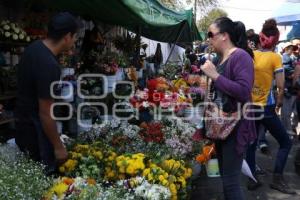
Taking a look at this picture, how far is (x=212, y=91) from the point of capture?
3.44 m

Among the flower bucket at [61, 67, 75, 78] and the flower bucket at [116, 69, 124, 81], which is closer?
the flower bucket at [61, 67, 75, 78]

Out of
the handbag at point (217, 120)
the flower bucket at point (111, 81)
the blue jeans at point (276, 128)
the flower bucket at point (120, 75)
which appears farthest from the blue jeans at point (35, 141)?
the flower bucket at point (120, 75)

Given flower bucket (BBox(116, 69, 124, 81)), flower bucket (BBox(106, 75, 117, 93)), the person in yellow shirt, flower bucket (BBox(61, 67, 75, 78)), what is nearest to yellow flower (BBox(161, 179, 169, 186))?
the person in yellow shirt

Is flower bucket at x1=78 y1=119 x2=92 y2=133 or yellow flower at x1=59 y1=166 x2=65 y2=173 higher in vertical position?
flower bucket at x1=78 y1=119 x2=92 y2=133

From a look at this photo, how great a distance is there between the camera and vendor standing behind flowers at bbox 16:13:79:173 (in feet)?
9.44

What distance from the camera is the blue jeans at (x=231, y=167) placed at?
334 centimetres

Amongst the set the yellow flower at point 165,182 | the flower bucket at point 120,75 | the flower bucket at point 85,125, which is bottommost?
the yellow flower at point 165,182

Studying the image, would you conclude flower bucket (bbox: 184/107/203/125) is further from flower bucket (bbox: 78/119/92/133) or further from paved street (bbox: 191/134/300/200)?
flower bucket (bbox: 78/119/92/133)

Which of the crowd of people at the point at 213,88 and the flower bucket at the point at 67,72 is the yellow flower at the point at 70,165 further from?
the flower bucket at the point at 67,72

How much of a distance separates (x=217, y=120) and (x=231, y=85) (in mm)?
365

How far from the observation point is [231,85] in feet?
10.3

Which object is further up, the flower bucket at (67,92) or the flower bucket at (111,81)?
the flower bucket at (111,81)

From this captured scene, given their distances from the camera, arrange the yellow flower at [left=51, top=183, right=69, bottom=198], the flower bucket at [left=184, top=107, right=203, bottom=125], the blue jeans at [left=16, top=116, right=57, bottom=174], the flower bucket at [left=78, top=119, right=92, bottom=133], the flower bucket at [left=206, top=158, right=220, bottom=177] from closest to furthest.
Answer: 1. the yellow flower at [left=51, top=183, right=69, bottom=198]
2. the blue jeans at [left=16, top=116, right=57, bottom=174]
3. the flower bucket at [left=206, top=158, right=220, bottom=177]
4. the flower bucket at [left=78, top=119, right=92, bottom=133]
5. the flower bucket at [left=184, top=107, right=203, bottom=125]

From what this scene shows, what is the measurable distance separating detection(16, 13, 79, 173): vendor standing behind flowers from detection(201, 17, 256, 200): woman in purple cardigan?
→ 1.04m
